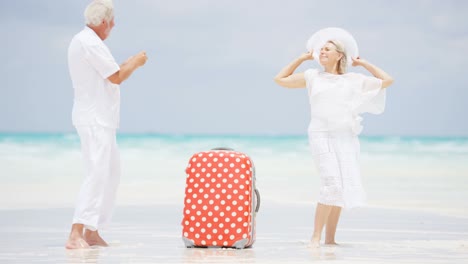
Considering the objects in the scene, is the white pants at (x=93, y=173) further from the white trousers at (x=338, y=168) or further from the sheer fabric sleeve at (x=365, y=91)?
the sheer fabric sleeve at (x=365, y=91)

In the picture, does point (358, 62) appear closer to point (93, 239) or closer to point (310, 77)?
point (310, 77)

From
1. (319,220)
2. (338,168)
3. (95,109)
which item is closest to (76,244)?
(95,109)

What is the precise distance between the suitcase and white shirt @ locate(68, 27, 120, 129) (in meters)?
0.57

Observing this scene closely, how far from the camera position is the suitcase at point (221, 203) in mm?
5203

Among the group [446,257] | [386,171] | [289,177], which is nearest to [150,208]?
[446,257]

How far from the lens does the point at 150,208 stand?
7629 mm

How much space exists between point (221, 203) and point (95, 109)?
A: 2.69 feet

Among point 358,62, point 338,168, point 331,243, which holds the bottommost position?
point 331,243

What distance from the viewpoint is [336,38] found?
213 inches

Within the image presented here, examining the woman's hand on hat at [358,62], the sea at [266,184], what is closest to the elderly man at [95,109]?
the woman's hand on hat at [358,62]

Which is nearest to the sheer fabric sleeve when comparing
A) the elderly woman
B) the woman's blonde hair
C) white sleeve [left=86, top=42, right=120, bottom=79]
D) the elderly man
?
the elderly woman

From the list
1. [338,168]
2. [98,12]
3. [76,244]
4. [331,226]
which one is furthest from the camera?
[331,226]

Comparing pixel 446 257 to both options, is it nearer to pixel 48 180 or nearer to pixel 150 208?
pixel 150 208

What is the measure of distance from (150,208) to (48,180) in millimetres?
3598
